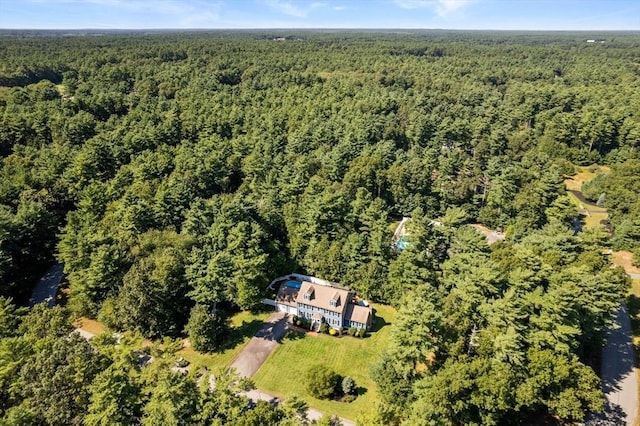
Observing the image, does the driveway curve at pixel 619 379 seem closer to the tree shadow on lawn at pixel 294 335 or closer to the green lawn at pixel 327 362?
the green lawn at pixel 327 362

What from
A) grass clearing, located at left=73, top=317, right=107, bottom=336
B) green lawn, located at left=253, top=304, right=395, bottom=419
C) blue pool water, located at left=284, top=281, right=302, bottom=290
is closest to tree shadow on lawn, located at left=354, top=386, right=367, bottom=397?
green lawn, located at left=253, top=304, right=395, bottom=419

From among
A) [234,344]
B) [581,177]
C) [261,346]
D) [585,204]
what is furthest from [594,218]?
[234,344]

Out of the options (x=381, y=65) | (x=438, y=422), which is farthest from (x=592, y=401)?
(x=381, y=65)

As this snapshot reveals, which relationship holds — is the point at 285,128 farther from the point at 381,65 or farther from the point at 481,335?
the point at 381,65

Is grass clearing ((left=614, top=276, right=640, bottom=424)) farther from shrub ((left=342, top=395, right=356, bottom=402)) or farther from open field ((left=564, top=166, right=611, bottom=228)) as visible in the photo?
shrub ((left=342, top=395, right=356, bottom=402))

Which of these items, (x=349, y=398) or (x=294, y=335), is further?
(x=294, y=335)

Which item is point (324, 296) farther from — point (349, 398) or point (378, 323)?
point (349, 398)

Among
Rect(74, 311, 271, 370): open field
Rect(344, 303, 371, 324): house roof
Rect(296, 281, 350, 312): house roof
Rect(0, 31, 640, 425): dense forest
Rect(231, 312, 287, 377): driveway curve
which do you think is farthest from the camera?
Rect(296, 281, 350, 312): house roof
